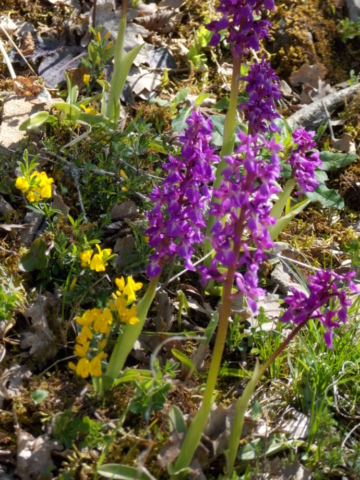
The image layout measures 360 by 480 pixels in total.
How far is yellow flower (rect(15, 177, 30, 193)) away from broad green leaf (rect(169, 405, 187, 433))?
1.23m

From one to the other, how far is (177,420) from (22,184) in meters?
1.29

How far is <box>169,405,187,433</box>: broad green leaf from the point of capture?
219 cm

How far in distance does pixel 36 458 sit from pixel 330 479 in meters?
1.16

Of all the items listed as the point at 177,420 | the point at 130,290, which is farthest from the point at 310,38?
the point at 177,420

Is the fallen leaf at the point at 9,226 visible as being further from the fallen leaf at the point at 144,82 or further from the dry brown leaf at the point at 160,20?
the dry brown leaf at the point at 160,20

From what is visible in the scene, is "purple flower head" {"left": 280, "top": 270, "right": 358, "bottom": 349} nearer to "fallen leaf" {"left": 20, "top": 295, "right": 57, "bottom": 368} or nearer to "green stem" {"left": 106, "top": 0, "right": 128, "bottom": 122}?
"fallen leaf" {"left": 20, "top": 295, "right": 57, "bottom": 368}

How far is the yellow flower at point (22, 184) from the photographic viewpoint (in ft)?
8.87

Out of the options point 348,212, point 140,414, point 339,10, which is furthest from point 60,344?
point 339,10

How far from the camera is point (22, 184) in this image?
2.71 m

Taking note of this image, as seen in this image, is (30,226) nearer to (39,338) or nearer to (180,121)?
(39,338)

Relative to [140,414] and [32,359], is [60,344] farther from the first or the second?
[140,414]

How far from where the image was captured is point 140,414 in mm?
2420

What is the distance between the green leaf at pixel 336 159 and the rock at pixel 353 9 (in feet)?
5.09

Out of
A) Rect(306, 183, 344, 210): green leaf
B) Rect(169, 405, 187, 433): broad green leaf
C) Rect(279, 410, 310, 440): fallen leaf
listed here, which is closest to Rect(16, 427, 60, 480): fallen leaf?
Rect(169, 405, 187, 433): broad green leaf
